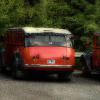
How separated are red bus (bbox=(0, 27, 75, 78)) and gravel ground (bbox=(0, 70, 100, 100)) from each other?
474 mm

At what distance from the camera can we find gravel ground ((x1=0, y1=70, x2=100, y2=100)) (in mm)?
16125

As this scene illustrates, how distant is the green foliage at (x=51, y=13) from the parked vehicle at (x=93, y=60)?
417 centimetres

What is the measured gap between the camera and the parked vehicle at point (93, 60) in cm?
2170

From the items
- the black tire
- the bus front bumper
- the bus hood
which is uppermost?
the bus hood

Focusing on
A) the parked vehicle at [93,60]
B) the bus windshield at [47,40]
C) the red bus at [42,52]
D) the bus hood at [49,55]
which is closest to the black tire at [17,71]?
the red bus at [42,52]

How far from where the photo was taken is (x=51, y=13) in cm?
3089

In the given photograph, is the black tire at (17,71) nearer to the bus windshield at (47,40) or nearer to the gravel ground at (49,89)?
the gravel ground at (49,89)

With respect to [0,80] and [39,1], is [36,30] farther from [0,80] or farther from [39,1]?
[39,1]

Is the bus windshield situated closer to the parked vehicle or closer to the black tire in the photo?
the black tire

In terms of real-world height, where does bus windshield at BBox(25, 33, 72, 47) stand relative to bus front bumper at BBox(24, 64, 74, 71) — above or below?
above

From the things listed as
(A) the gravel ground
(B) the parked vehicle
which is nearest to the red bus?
(A) the gravel ground

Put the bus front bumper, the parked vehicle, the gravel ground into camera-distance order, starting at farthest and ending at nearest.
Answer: the parked vehicle < the bus front bumper < the gravel ground

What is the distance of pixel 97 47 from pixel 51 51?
187cm

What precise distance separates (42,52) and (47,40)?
709mm
